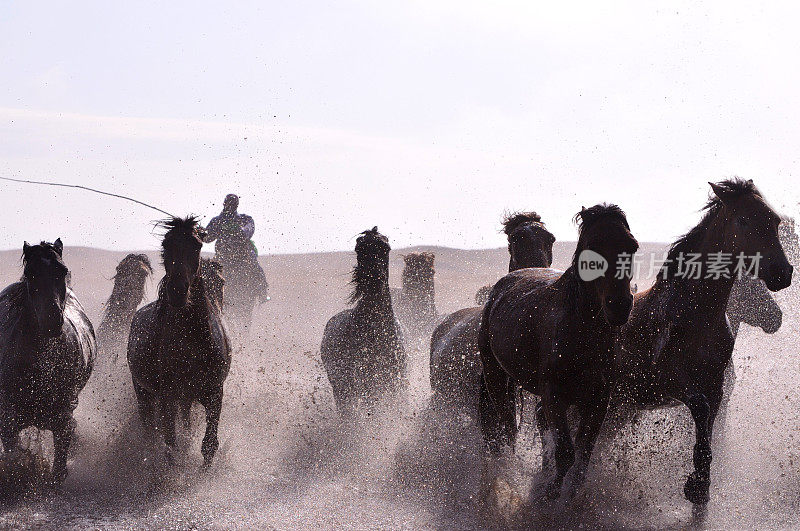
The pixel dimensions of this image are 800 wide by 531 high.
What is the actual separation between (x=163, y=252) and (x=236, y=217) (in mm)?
8675

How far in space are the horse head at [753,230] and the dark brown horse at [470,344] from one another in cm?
191

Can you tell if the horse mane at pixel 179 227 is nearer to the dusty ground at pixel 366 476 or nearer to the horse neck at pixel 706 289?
the dusty ground at pixel 366 476

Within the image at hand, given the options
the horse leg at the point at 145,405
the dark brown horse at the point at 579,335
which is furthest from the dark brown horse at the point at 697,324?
the horse leg at the point at 145,405

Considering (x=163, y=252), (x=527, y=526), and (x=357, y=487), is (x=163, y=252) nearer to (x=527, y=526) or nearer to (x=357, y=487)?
(x=357, y=487)

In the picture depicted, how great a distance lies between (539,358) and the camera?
20.5 feet

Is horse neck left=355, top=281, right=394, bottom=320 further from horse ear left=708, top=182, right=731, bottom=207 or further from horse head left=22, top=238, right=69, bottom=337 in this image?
horse ear left=708, top=182, right=731, bottom=207

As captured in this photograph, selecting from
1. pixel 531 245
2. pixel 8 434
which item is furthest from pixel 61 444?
pixel 531 245

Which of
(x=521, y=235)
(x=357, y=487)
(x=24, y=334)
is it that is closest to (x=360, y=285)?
(x=521, y=235)

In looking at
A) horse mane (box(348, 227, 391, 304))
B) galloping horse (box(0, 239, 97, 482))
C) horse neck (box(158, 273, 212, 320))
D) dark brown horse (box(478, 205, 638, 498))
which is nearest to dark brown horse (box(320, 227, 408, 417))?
horse mane (box(348, 227, 391, 304))

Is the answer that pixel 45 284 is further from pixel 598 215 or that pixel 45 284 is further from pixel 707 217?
pixel 707 217

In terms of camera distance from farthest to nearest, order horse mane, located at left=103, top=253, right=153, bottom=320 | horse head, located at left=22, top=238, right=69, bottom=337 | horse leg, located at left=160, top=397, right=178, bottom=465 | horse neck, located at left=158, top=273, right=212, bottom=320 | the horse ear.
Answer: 1. horse mane, located at left=103, top=253, right=153, bottom=320
2. horse leg, located at left=160, top=397, right=178, bottom=465
3. horse neck, located at left=158, top=273, right=212, bottom=320
4. horse head, located at left=22, top=238, right=69, bottom=337
5. the horse ear

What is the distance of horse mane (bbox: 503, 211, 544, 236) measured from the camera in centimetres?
858

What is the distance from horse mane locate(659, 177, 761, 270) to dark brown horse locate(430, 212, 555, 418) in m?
1.42

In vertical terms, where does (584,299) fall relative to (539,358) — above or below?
above
